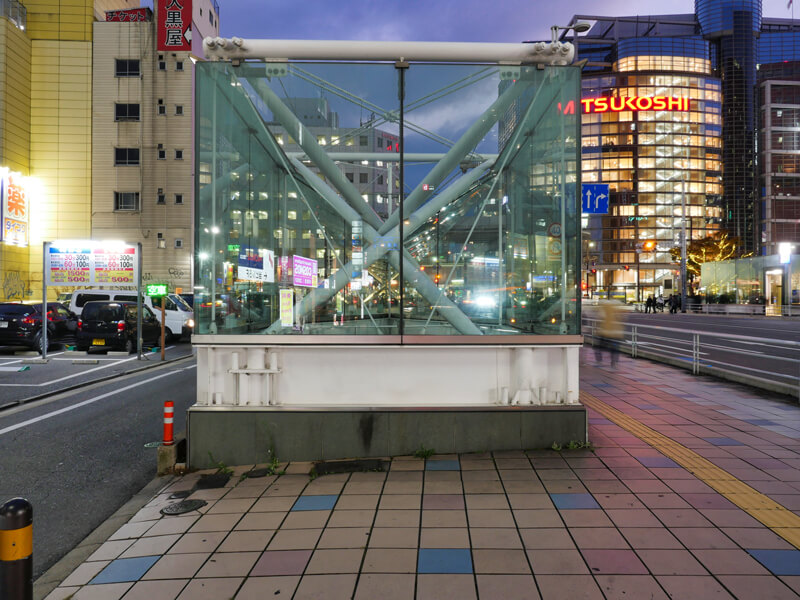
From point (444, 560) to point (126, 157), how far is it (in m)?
38.5

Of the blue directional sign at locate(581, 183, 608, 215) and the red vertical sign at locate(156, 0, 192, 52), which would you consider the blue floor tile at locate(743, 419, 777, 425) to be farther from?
the red vertical sign at locate(156, 0, 192, 52)

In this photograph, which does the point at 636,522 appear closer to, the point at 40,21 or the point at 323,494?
the point at 323,494

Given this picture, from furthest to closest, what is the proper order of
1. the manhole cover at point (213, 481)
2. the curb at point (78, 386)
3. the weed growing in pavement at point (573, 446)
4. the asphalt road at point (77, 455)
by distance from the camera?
the curb at point (78, 386)
the weed growing in pavement at point (573, 446)
the manhole cover at point (213, 481)
the asphalt road at point (77, 455)

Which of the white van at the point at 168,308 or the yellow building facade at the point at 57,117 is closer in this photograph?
the white van at the point at 168,308

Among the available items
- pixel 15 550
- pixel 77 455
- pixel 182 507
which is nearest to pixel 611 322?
pixel 182 507

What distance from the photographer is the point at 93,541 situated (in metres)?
3.78

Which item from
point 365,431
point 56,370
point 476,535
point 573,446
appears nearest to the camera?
point 476,535

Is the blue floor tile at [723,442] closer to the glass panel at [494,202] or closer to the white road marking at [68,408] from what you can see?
the glass panel at [494,202]

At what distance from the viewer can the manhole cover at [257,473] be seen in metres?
4.90

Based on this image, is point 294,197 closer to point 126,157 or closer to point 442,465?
point 442,465

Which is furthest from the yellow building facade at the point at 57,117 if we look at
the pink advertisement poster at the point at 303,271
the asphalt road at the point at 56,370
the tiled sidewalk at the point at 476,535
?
the tiled sidewalk at the point at 476,535

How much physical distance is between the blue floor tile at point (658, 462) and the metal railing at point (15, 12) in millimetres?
44401

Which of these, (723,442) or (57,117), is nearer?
(723,442)

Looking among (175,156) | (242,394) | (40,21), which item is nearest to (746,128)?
(175,156)
